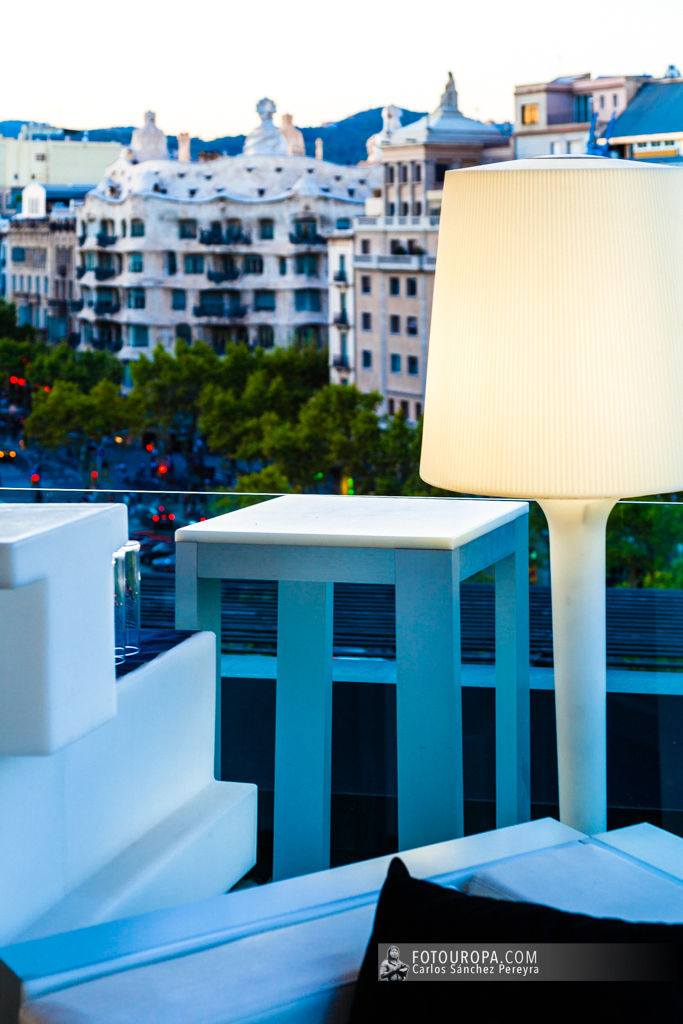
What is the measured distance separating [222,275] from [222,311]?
25.0 inches

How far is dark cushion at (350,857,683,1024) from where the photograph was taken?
880 millimetres

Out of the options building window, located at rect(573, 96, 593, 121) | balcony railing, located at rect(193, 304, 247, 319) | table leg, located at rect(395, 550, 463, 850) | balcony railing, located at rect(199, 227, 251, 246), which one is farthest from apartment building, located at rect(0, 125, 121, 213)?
table leg, located at rect(395, 550, 463, 850)

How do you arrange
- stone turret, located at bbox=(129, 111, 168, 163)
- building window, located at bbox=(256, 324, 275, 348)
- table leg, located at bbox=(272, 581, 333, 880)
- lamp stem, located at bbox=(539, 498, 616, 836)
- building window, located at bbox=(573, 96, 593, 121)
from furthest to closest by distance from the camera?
building window, located at bbox=(256, 324, 275, 348) < building window, located at bbox=(573, 96, 593, 121) < stone turret, located at bbox=(129, 111, 168, 163) < table leg, located at bbox=(272, 581, 333, 880) < lamp stem, located at bbox=(539, 498, 616, 836)

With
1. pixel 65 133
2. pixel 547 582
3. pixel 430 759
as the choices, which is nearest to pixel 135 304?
pixel 65 133

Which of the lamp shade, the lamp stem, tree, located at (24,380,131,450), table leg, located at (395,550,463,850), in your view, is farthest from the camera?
tree, located at (24,380,131,450)

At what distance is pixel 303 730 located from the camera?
209 centimetres

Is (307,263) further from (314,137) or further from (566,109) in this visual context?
(566,109)

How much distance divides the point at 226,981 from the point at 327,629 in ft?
3.62

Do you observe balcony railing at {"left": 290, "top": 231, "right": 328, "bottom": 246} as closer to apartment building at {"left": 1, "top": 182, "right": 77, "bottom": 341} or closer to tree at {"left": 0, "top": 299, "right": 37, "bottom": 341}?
apartment building at {"left": 1, "top": 182, "right": 77, "bottom": 341}

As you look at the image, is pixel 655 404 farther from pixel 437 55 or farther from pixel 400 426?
pixel 400 426

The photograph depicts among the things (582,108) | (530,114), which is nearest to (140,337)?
(530,114)

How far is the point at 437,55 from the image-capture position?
9.94 m

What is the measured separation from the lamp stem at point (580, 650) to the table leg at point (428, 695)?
0.22m

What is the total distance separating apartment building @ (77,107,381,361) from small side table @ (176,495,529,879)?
6.77m
